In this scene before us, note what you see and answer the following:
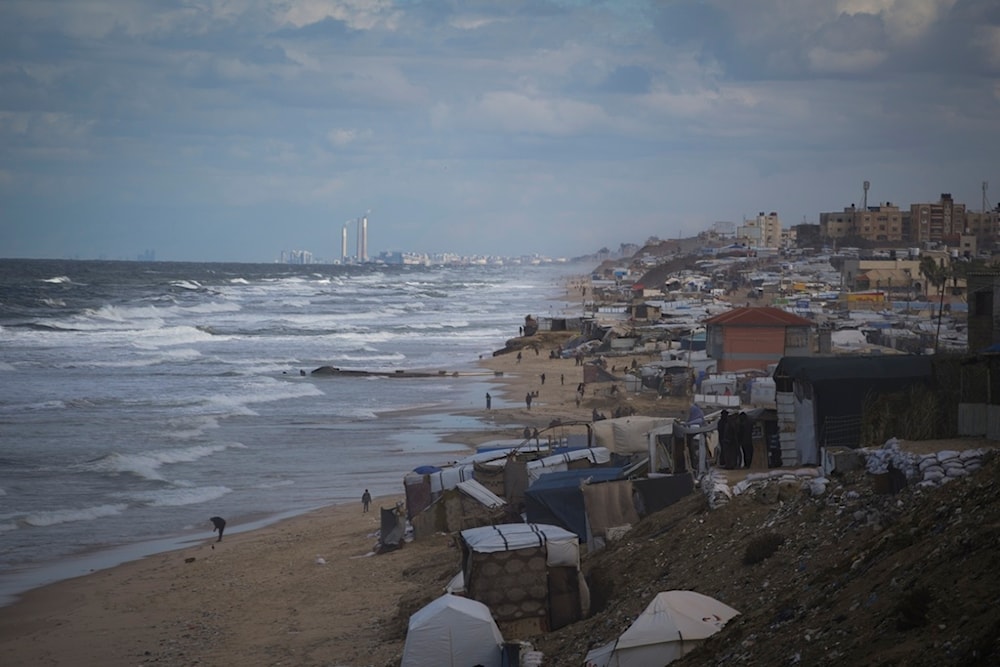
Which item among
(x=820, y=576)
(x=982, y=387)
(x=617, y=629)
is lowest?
(x=617, y=629)

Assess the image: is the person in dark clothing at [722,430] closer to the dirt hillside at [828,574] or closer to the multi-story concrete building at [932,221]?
the dirt hillside at [828,574]

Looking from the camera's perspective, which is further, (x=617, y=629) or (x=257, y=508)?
(x=257, y=508)

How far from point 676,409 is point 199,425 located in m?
13.6

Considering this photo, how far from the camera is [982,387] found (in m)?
14.0

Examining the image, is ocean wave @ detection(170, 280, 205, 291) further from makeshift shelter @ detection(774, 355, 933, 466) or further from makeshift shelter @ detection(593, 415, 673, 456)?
makeshift shelter @ detection(774, 355, 933, 466)

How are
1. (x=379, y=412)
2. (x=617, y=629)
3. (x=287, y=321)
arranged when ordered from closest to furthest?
(x=617, y=629) → (x=379, y=412) → (x=287, y=321)

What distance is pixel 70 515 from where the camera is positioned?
73.9 ft

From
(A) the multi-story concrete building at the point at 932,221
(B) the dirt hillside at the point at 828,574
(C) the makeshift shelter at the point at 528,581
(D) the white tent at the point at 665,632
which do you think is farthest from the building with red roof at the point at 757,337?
(A) the multi-story concrete building at the point at 932,221

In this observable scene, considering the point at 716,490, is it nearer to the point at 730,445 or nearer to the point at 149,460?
the point at 730,445

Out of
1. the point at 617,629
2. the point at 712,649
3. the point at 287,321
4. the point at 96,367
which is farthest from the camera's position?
the point at 287,321

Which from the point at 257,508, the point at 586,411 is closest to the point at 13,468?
the point at 257,508

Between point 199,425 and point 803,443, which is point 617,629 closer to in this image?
point 803,443

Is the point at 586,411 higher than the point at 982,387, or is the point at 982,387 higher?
the point at 982,387

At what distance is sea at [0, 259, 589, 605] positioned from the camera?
873 inches
